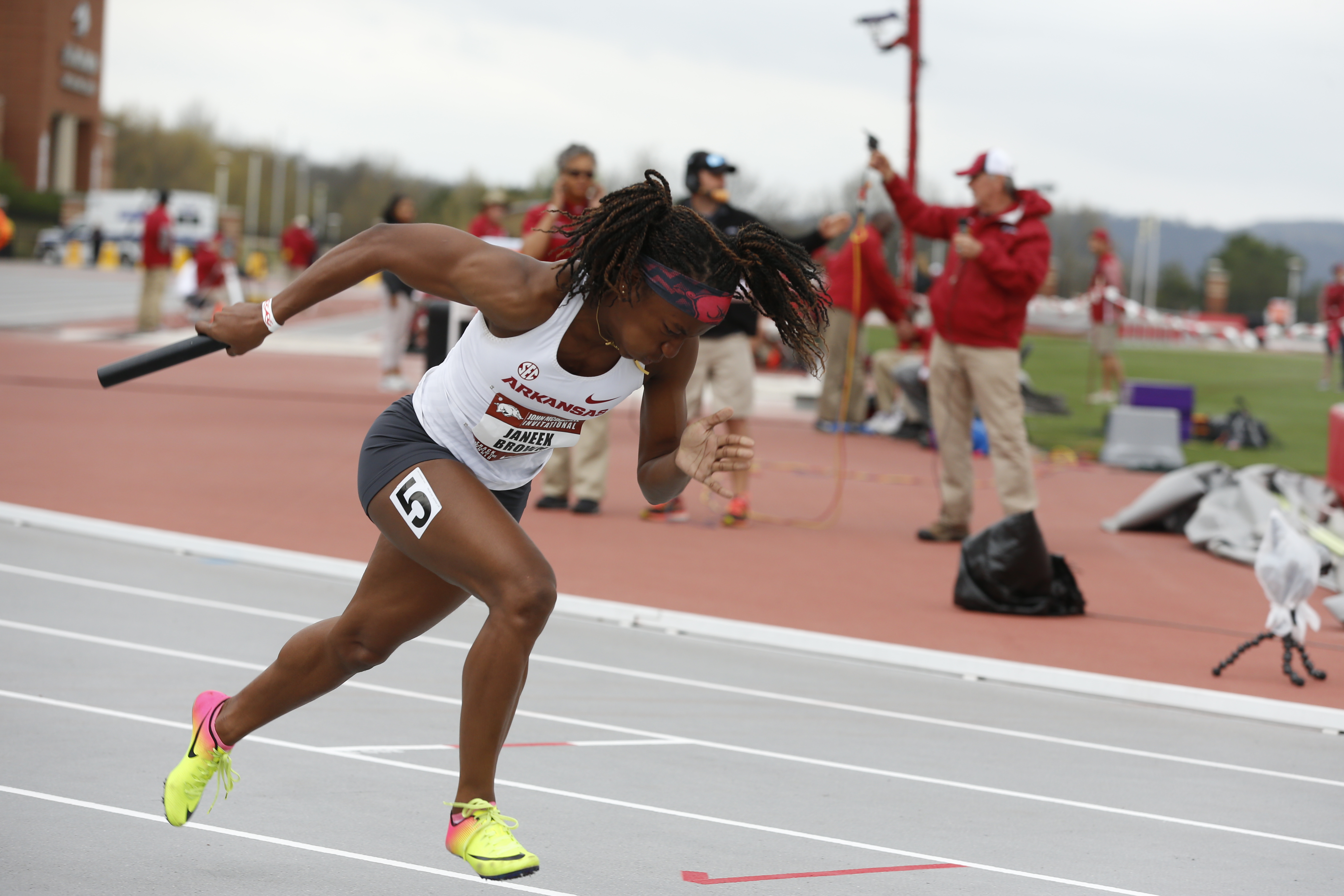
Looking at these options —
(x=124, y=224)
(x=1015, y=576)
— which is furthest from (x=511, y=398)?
(x=124, y=224)

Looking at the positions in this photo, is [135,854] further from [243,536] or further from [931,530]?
[931,530]

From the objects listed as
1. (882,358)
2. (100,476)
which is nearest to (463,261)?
(100,476)

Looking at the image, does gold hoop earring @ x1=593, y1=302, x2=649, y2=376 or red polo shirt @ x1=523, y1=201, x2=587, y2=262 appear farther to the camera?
red polo shirt @ x1=523, y1=201, x2=587, y2=262

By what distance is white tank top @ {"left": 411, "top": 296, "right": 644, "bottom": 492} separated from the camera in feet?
11.5

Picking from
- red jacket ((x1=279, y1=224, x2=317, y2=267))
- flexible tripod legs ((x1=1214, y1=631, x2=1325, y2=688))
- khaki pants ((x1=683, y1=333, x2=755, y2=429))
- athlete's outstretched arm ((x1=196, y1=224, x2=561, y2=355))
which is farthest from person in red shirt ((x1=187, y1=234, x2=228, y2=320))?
athlete's outstretched arm ((x1=196, y1=224, x2=561, y2=355))

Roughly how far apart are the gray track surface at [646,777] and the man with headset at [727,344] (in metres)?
2.63

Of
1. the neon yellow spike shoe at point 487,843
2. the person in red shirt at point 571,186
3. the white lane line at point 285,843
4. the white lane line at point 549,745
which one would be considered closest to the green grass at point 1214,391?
the person in red shirt at point 571,186

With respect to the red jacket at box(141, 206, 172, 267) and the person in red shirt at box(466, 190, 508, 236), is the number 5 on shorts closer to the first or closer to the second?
the person in red shirt at box(466, 190, 508, 236)

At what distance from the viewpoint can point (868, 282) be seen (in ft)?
45.1

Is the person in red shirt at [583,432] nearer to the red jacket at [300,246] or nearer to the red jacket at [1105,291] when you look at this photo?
the red jacket at [1105,291]

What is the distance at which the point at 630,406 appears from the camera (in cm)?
1592

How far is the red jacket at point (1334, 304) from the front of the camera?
24359 millimetres

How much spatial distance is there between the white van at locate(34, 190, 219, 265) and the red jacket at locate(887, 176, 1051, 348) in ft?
169

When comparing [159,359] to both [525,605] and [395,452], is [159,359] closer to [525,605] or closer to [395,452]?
[395,452]
